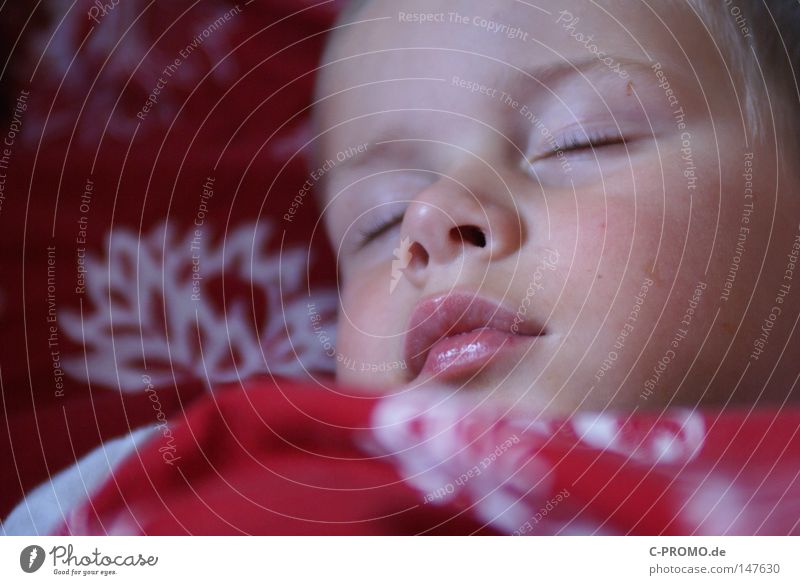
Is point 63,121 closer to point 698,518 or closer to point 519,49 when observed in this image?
point 519,49

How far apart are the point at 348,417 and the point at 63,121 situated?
207 mm

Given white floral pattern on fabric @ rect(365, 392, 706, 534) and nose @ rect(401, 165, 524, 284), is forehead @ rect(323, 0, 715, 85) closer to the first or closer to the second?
nose @ rect(401, 165, 524, 284)

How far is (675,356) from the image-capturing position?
35 cm

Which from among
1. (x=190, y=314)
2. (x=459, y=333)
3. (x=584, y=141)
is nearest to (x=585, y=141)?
(x=584, y=141)

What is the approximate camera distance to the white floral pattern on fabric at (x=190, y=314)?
1.31ft

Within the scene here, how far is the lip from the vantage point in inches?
14.2

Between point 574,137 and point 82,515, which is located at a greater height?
point 574,137

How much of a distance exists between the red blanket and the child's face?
2 centimetres

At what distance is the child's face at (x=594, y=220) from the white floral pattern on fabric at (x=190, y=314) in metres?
0.07

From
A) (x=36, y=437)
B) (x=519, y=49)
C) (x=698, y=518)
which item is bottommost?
(x=698, y=518)

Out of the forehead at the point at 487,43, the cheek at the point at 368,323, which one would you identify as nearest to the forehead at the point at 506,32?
the forehead at the point at 487,43

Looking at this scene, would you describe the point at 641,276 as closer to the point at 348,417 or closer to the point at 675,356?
the point at 675,356

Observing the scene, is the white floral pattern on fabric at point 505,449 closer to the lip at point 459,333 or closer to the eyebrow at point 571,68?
the lip at point 459,333
